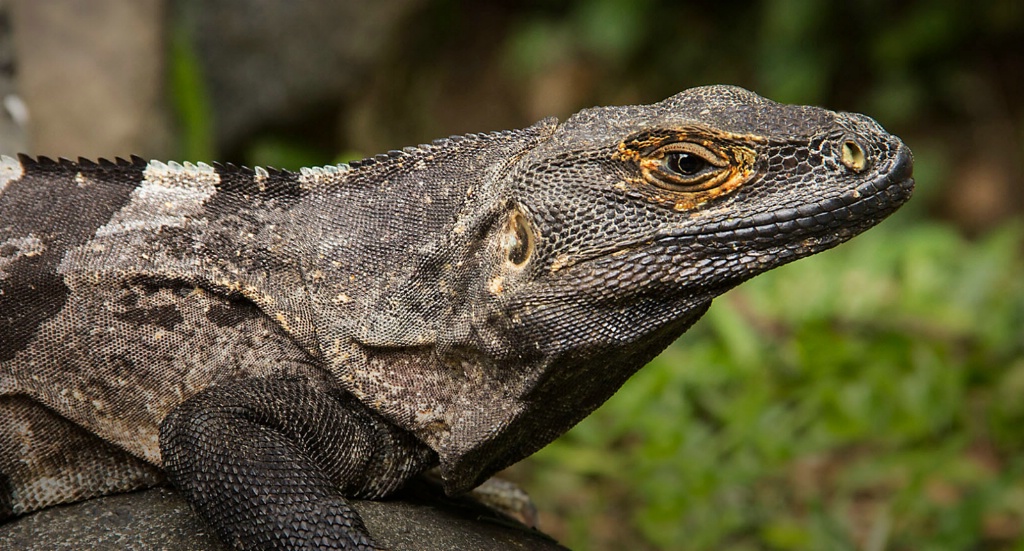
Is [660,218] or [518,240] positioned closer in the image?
[660,218]

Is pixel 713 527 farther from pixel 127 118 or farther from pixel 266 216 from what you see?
pixel 127 118

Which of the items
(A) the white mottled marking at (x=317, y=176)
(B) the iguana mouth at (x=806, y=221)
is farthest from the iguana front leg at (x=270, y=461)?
(B) the iguana mouth at (x=806, y=221)

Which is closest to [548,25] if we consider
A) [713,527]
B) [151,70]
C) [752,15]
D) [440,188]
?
[752,15]

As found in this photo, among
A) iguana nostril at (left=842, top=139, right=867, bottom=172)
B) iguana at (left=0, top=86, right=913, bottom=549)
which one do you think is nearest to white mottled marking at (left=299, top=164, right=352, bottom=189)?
iguana at (left=0, top=86, right=913, bottom=549)

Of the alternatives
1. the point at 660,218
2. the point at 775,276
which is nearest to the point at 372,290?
the point at 660,218

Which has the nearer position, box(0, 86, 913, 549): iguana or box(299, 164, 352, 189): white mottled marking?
box(0, 86, 913, 549): iguana

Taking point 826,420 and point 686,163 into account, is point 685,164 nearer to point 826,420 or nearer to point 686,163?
point 686,163

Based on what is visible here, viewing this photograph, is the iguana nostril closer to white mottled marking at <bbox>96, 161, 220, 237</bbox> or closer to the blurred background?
white mottled marking at <bbox>96, 161, 220, 237</bbox>
